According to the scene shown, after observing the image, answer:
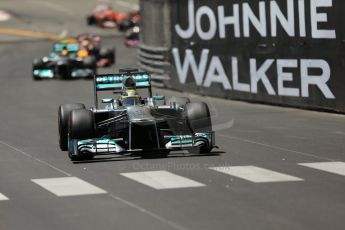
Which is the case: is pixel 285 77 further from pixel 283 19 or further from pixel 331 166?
pixel 331 166

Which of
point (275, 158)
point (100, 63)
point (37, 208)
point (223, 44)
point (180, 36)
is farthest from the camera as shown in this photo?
point (100, 63)

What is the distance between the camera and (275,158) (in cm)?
1628

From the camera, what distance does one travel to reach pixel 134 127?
1641 cm

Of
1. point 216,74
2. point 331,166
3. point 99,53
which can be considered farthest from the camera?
point 99,53

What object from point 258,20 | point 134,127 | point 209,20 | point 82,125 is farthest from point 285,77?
point 82,125

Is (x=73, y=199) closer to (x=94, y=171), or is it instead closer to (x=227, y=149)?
(x=94, y=171)

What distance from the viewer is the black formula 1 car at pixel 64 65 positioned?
39.7 meters

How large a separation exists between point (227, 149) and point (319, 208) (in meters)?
6.25

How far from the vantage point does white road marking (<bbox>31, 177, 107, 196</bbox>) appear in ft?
42.6

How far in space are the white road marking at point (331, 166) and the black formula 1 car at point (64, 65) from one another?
2464 cm

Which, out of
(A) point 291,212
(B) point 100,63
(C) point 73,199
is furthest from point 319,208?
(B) point 100,63

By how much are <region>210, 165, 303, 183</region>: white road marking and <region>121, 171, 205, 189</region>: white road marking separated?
2.56 feet

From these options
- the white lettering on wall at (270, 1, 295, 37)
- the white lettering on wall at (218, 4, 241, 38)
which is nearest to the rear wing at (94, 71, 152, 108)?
the white lettering on wall at (270, 1, 295, 37)

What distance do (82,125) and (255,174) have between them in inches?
125
